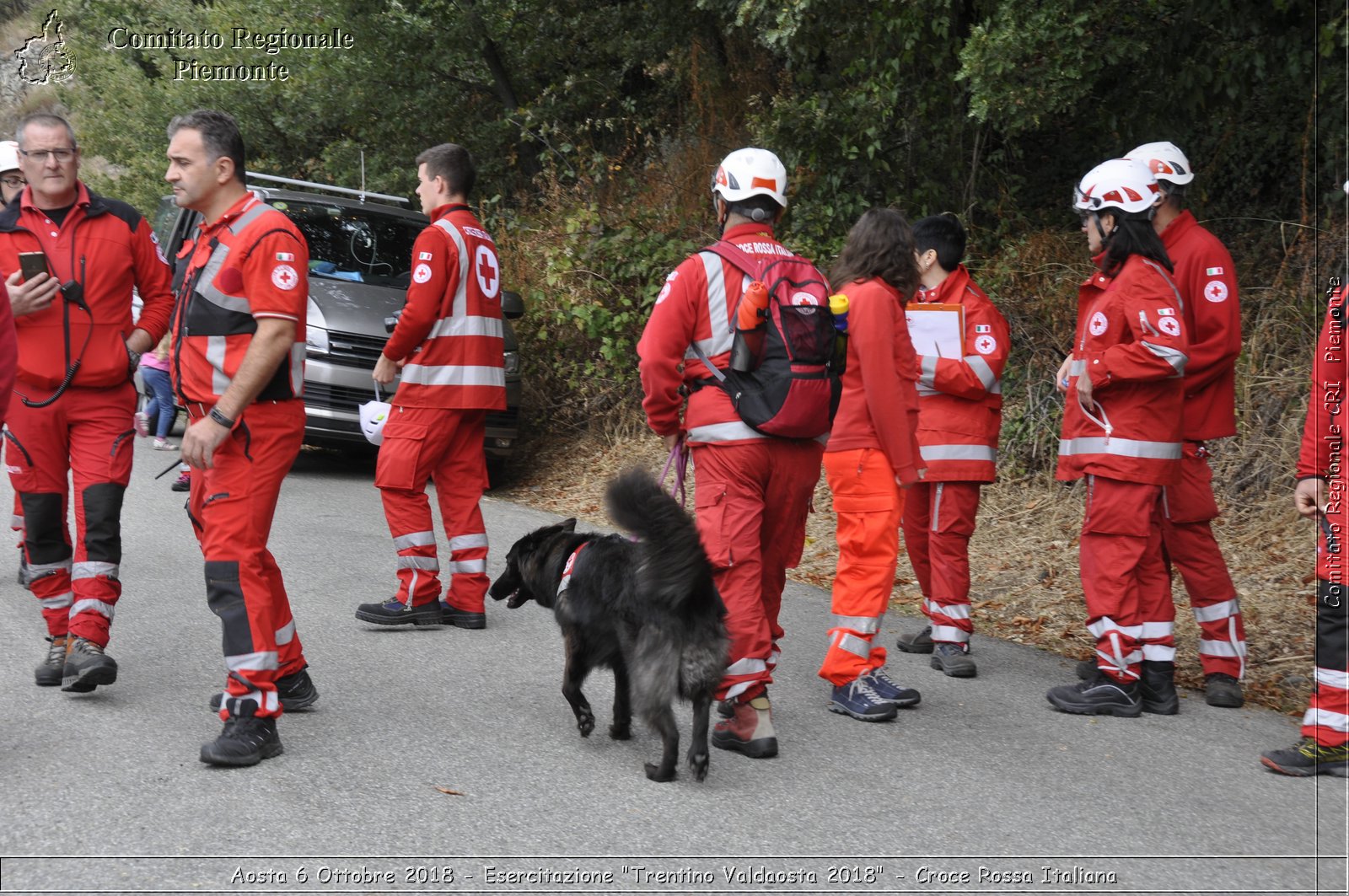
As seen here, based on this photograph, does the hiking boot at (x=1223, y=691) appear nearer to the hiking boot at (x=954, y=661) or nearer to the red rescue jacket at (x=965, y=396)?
the hiking boot at (x=954, y=661)

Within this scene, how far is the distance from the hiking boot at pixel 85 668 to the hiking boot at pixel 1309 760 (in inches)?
180

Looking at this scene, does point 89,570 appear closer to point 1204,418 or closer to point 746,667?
point 746,667

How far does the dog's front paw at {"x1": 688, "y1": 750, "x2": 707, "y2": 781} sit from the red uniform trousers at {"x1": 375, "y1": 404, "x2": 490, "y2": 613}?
2.46 meters

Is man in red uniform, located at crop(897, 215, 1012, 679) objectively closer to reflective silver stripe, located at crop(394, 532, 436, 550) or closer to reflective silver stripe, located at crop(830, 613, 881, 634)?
reflective silver stripe, located at crop(830, 613, 881, 634)

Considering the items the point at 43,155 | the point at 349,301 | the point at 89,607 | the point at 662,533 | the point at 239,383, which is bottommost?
the point at 89,607

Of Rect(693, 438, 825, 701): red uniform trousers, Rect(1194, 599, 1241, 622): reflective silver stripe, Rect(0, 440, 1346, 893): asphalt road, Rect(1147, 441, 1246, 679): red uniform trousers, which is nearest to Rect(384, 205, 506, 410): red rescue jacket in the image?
Rect(0, 440, 1346, 893): asphalt road

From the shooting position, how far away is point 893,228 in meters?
5.24

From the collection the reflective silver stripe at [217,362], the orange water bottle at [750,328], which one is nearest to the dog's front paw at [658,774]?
the orange water bottle at [750,328]

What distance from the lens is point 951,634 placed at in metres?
6.15

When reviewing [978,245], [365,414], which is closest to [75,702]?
[365,414]

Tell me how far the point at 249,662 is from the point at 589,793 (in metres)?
1.31

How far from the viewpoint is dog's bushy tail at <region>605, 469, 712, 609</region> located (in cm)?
423

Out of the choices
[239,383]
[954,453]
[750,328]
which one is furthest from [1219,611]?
[239,383]

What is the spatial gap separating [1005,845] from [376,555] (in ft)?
16.8
